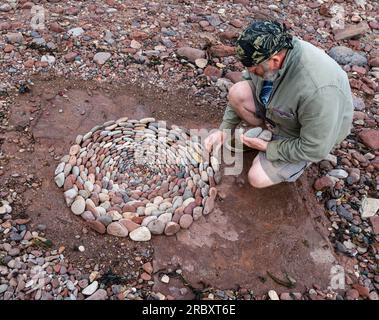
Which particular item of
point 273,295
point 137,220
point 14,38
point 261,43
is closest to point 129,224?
point 137,220

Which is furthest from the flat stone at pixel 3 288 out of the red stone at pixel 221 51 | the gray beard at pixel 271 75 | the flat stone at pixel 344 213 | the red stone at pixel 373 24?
the red stone at pixel 373 24

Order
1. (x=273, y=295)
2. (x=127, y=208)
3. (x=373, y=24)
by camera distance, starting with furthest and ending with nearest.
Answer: (x=373, y=24) → (x=127, y=208) → (x=273, y=295)

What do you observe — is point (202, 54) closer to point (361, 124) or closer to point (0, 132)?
point (361, 124)

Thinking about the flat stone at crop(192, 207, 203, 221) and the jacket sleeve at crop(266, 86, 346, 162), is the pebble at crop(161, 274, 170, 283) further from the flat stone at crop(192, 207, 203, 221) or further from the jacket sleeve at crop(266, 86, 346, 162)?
the jacket sleeve at crop(266, 86, 346, 162)

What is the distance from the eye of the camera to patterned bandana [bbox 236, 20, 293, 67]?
86.5 inches

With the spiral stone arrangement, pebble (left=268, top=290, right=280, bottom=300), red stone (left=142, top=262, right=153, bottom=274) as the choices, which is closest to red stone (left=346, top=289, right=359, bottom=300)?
pebble (left=268, top=290, right=280, bottom=300)

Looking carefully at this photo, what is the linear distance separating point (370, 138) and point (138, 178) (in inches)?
67.9

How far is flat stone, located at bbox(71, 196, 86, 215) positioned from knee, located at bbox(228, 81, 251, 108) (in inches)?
45.1

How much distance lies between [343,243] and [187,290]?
1011 millimetres

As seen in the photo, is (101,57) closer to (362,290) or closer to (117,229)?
(117,229)

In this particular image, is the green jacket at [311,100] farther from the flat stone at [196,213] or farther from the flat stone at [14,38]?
the flat stone at [14,38]

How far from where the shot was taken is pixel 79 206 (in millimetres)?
2752

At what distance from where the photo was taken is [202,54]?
12.5 ft

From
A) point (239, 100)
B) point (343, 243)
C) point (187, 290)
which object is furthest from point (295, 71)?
point (187, 290)
